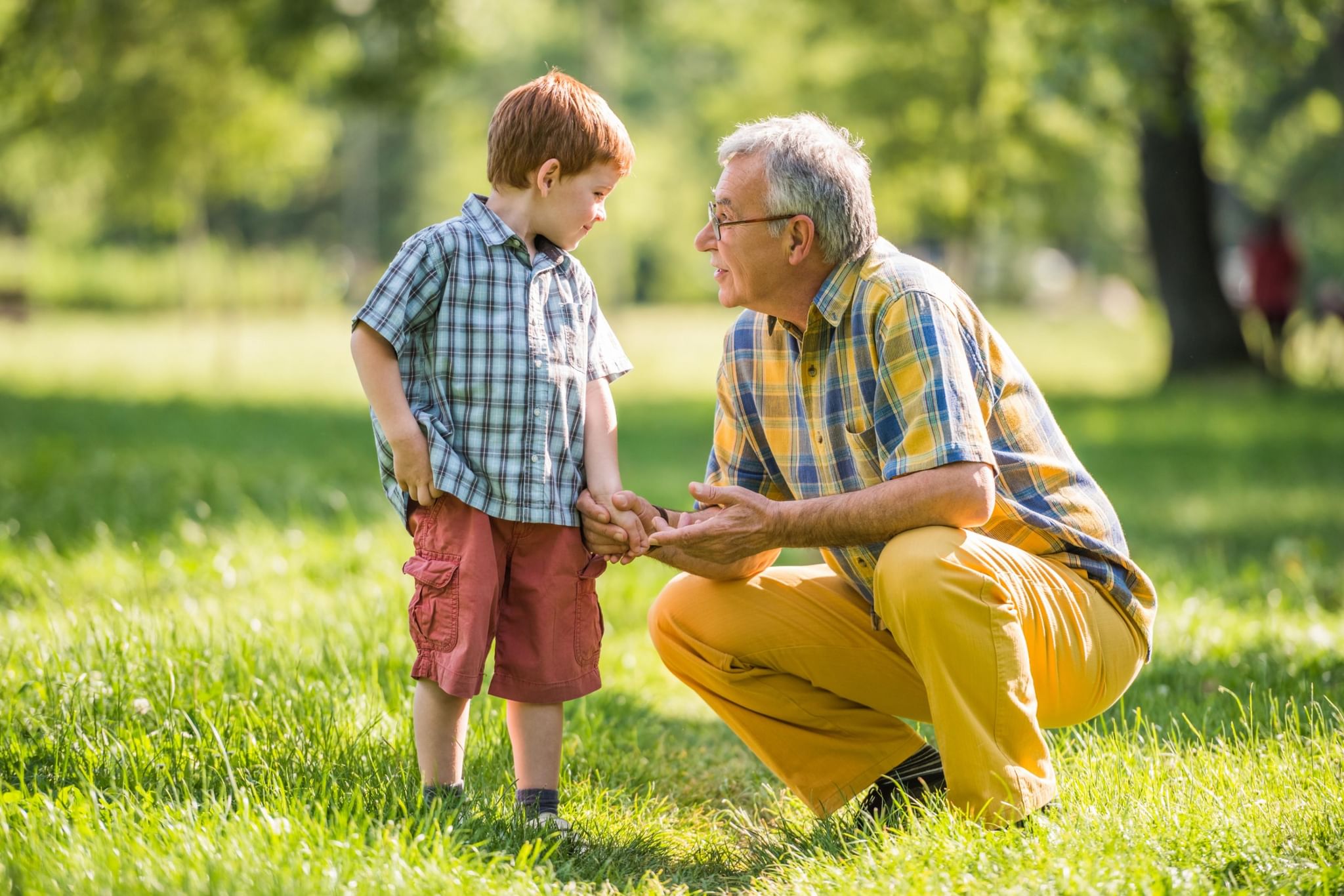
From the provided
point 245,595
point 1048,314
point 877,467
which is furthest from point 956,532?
Answer: point 1048,314

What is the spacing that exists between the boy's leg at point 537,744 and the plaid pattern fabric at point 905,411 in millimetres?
827

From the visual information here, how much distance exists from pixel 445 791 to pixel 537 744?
256 millimetres

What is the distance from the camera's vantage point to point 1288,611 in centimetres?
534

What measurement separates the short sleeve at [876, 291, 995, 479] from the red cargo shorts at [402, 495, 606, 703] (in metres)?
0.83

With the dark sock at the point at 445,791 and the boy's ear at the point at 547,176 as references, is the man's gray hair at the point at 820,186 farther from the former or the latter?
the dark sock at the point at 445,791

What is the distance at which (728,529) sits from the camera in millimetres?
3121

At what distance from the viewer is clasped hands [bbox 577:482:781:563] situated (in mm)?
3102

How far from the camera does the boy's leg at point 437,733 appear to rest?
3.11 meters

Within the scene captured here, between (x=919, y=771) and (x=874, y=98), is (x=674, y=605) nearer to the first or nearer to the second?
(x=919, y=771)

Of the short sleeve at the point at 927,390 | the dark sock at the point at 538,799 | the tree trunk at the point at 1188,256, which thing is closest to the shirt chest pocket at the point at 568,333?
the short sleeve at the point at 927,390

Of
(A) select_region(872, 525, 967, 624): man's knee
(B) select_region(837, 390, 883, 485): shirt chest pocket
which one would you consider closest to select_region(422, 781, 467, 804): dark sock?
(A) select_region(872, 525, 967, 624): man's knee

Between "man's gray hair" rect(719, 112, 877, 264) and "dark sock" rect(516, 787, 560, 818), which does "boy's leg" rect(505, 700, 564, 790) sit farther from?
"man's gray hair" rect(719, 112, 877, 264)

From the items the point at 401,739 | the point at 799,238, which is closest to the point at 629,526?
the point at 799,238

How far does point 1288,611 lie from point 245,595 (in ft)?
13.5
